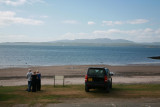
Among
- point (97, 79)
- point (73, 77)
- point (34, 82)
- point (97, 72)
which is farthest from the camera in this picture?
point (73, 77)

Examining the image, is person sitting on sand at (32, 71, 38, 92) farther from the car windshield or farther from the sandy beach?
the sandy beach

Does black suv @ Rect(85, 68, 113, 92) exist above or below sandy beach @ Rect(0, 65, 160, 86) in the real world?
above

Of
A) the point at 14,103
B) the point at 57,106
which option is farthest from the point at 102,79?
the point at 14,103

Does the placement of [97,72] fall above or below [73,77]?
above

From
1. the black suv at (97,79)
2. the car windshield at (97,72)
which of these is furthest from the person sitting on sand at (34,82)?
the car windshield at (97,72)

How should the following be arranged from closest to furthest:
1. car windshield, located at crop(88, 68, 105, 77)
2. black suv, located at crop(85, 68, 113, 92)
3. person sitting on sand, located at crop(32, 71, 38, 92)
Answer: black suv, located at crop(85, 68, 113, 92)
car windshield, located at crop(88, 68, 105, 77)
person sitting on sand, located at crop(32, 71, 38, 92)

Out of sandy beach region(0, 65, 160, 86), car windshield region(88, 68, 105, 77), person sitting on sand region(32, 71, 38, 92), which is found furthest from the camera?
sandy beach region(0, 65, 160, 86)

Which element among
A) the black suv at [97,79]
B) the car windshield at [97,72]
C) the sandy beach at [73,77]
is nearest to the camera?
the black suv at [97,79]

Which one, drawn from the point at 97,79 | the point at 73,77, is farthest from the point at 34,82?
the point at 73,77

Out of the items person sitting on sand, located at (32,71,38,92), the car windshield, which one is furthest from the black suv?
person sitting on sand, located at (32,71,38,92)

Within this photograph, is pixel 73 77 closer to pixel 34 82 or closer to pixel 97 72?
pixel 34 82

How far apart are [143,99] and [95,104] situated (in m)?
3.31

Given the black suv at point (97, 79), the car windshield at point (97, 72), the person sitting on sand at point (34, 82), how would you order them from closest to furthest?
the black suv at point (97, 79) < the car windshield at point (97, 72) < the person sitting on sand at point (34, 82)

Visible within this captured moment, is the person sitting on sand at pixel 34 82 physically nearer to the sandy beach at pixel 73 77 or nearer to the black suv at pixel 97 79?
the black suv at pixel 97 79
